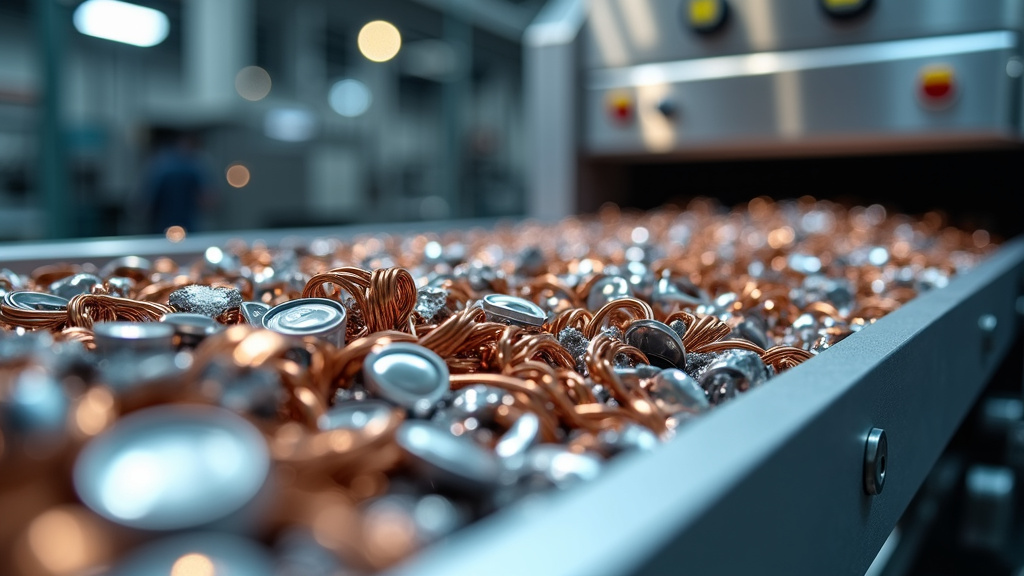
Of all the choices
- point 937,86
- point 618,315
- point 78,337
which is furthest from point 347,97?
point 78,337

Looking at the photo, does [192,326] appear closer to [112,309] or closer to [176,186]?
[112,309]

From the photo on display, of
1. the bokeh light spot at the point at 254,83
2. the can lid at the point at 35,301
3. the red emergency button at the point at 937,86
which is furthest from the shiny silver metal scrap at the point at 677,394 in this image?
the bokeh light spot at the point at 254,83

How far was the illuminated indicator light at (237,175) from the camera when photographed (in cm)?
740

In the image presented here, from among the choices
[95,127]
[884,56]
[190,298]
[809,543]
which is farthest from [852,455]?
[95,127]

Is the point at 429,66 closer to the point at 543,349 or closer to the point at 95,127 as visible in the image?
the point at 95,127

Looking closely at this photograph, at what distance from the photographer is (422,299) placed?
720 millimetres

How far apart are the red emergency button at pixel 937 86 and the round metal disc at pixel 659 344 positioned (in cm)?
181

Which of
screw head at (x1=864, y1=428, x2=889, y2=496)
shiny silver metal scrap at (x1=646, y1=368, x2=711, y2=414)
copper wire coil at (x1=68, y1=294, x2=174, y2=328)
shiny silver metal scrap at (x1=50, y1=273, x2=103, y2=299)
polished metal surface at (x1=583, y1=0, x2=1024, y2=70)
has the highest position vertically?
polished metal surface at (x1=583, y1=0, x2=1024, y2=70)

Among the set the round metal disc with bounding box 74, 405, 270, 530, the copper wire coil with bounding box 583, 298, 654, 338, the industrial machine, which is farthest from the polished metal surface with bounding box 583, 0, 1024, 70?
the round metal disc with bounding box 74, 405, 270, 530

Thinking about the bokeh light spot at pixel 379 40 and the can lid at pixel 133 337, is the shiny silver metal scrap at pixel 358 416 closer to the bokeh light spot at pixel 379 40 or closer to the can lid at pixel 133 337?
the can lid at pixel 133 337

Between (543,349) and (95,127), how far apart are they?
279 inches

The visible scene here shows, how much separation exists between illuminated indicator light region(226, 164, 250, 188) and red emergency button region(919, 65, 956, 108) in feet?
20.7

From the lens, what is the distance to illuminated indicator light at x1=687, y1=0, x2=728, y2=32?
7.93 ft

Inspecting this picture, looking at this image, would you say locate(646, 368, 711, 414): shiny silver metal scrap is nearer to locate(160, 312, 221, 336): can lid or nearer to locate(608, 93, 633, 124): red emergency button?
locate(160, 312, 221, 336): can lid
